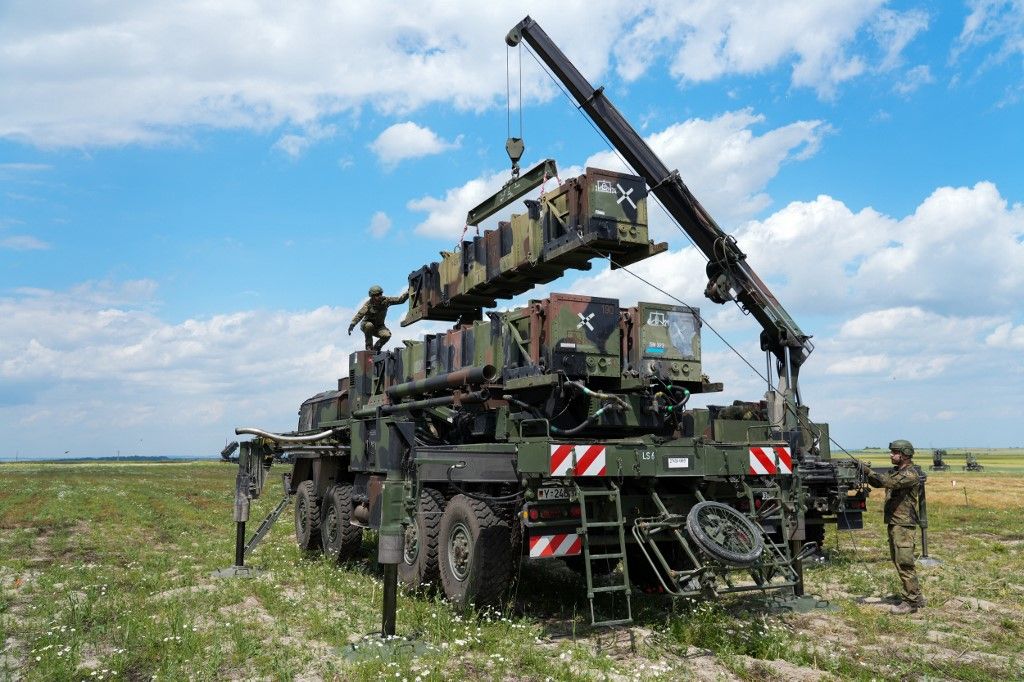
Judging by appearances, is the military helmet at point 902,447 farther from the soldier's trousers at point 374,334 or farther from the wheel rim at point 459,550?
the soldier's trousers at point 374,334

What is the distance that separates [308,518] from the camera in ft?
43.5

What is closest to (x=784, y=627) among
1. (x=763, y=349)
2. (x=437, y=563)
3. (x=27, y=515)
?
(x=437, y=563)

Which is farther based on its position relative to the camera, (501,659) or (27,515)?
(27,515)

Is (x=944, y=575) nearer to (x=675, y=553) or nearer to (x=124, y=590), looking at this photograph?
(x=675, y=553)

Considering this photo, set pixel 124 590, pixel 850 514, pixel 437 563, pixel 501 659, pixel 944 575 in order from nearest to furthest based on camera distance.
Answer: pixel 501 659
pixel 437 563
pixel 124 590
pixel 944 575
pixel 850 514

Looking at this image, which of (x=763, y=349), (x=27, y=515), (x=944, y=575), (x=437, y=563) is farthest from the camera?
(x=27, y=515)

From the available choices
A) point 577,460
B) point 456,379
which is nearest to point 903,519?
point 577,460

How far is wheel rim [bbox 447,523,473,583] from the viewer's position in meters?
8.24

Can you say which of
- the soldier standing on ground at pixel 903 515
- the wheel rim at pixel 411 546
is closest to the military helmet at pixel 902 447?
the soldier standing on ground at pixel 903 515

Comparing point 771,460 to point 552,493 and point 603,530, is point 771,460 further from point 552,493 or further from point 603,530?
point 552,493

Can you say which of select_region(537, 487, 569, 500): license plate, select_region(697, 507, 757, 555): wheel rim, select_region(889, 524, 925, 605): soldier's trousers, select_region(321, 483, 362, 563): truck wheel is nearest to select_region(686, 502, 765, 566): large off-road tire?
select_region(697, 507, 757, 555): wheel rim

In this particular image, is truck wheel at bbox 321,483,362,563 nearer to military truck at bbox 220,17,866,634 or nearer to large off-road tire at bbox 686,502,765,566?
military truck at bbox 220,17,866,634

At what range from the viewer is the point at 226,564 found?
12.0m

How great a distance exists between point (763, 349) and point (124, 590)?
1390cm
